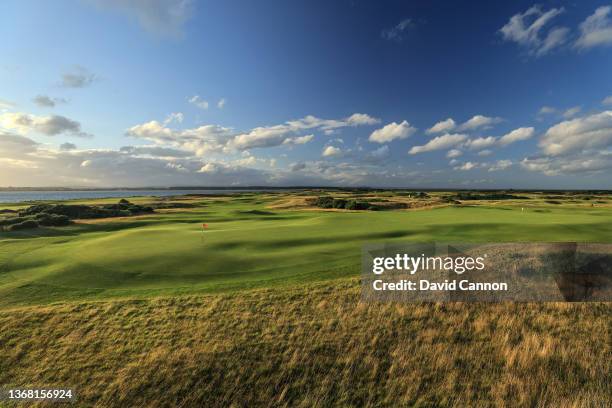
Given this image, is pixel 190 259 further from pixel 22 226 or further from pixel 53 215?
pixel 53 215

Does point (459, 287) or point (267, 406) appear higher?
point (459, 287)

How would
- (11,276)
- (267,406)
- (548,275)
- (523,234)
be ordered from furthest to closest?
(523,234)
(11,276)
(548,275)
(267,406)

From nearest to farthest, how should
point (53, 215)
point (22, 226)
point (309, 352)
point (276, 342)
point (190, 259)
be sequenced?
1. point (309, 352)
2. point (276, 342)
3. point (190, 259)
4. point (22, 226)
5. point (53, 215)

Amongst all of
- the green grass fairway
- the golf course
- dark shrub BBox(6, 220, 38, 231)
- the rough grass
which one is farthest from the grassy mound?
the rough grass

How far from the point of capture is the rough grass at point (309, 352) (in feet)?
23.5

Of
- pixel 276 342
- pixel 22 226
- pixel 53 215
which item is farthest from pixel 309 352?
pixel 53 215

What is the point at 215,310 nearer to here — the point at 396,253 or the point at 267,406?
the point at 267,406

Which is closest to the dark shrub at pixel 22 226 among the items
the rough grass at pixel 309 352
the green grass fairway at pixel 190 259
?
the green grass fairway at pixel 190 259

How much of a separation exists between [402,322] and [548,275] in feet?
24.3

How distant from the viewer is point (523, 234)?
885 inches

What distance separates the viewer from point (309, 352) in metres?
8.48

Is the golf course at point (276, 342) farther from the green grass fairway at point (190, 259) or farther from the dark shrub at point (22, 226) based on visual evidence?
the dark shrub at point (22, 226)

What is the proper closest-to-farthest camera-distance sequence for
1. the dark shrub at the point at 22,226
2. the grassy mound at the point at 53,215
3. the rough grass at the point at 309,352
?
1. the rough grass at the point at 309,352
2. the dark shrub at the point at 22,226
3. the grassy mound at the point at 53,215

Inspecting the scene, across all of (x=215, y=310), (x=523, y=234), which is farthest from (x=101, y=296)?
(x=523, y=234)
